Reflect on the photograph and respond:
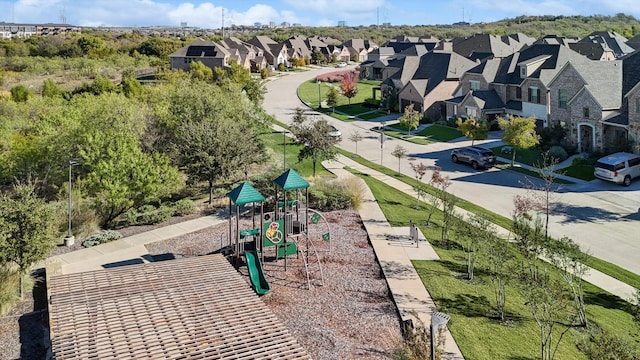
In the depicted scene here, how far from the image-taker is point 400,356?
11.9 meters

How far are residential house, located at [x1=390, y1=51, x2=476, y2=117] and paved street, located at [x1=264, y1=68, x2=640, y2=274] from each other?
10.5m

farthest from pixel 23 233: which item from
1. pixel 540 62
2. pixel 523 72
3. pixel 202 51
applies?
pixel 202 51

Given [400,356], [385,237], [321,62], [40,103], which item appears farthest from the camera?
[321,62]

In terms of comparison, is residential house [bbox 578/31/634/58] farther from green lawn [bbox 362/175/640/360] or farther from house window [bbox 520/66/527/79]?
green lawn [bbox 362/175/640/360]

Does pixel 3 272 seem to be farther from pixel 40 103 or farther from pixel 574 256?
pixel 40 103

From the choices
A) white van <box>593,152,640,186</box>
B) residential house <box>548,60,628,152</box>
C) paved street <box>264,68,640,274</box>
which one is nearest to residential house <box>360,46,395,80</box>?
paved street <box>264,68,640,274</box>

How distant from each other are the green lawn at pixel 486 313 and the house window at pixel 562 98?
25.5 metres

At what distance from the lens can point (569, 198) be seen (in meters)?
30.1

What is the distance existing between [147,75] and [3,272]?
240 feet

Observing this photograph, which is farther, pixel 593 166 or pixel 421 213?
pixel 593 166

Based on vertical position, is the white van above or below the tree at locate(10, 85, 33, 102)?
below

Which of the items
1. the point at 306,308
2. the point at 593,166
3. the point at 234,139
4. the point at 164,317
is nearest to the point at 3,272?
the point at 164,317

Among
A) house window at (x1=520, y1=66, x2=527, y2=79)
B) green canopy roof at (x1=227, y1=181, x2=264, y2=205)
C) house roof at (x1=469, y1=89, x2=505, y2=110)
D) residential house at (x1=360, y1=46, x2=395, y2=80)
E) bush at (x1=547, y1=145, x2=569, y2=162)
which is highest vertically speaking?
residential house at (x1=360, y1=46, x2=395, y2=80)

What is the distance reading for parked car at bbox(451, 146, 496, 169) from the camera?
36562mm
